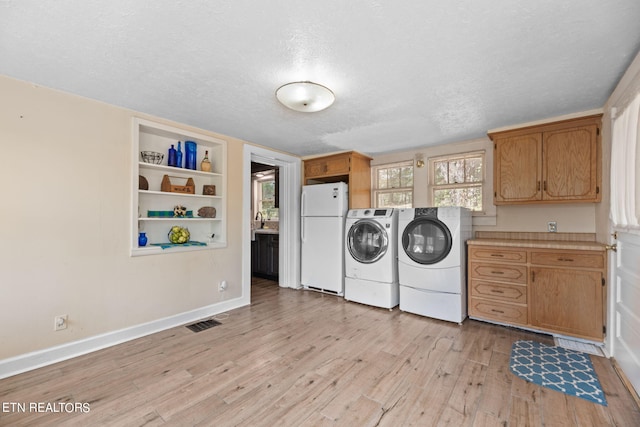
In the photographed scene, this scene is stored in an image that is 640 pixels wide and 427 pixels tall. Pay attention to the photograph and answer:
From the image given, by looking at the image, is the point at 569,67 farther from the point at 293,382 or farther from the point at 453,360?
the point at 293,382

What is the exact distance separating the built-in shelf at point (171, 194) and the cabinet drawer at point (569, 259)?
3.52 metres

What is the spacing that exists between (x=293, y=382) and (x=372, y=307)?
1.92 m

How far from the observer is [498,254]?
3.02 meters

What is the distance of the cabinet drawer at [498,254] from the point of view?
2.90 meters

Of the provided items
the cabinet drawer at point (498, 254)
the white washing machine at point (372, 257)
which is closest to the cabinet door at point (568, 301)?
the cabinet drawer at point (498, 254)

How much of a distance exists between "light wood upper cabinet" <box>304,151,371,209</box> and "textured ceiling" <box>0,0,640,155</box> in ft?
4.80

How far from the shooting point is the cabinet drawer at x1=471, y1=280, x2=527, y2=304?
289cm

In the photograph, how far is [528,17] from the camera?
1.47 meters

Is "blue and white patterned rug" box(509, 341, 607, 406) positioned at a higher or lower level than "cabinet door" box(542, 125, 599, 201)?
lower

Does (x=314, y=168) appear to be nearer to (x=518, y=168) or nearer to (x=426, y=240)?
(x=426, y=240)

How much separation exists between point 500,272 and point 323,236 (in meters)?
2.30

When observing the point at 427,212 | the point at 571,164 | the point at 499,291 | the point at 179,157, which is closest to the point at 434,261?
the point at 427,212

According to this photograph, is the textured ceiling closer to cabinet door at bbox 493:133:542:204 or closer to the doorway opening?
cabinet door at bbox 493:133:542:204

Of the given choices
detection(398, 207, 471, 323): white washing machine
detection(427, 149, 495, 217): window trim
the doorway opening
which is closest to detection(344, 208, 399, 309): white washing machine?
detection(398, 207, 471, 323): white washing machine
